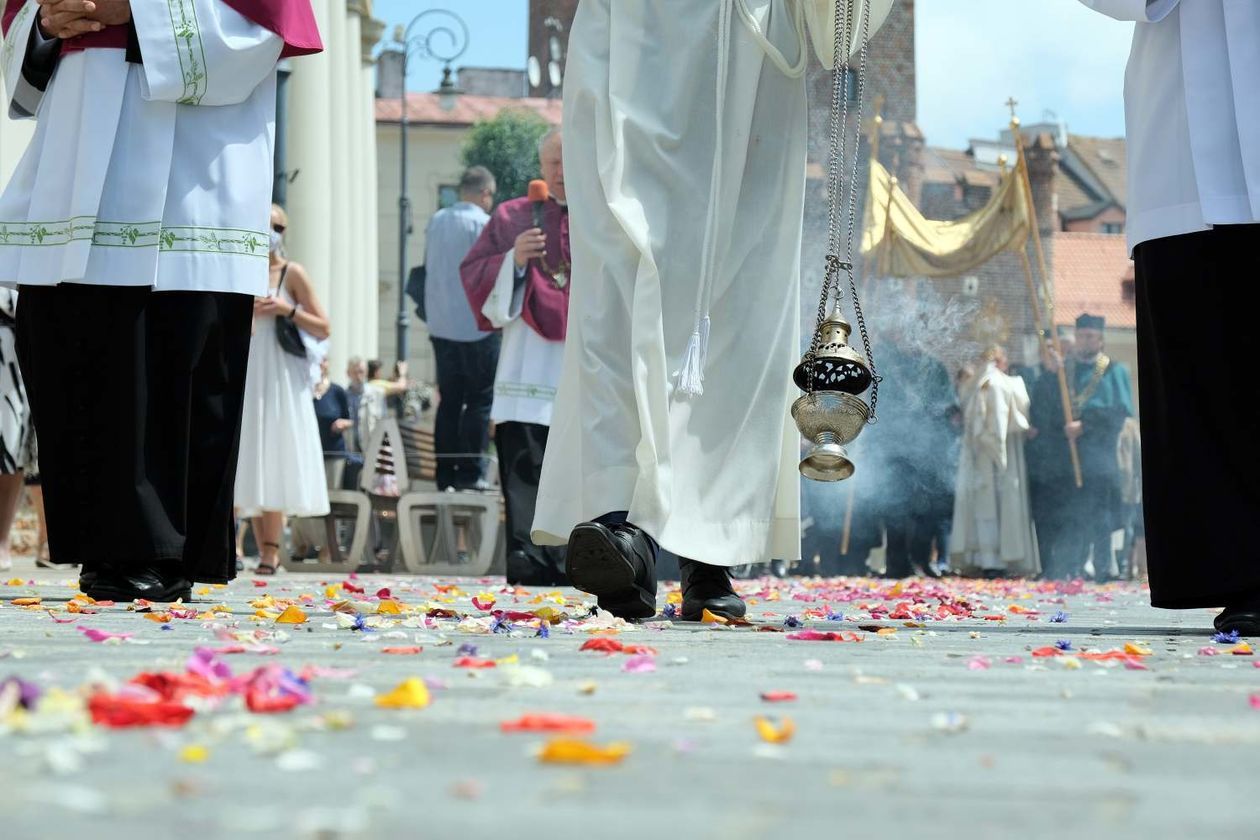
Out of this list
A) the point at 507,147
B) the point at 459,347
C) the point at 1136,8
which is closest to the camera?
the point at 1136,8

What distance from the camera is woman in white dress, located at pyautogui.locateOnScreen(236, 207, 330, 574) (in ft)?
34.3

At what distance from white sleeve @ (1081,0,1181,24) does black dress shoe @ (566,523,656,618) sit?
1.82 meters

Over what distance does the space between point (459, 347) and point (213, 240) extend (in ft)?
25.6

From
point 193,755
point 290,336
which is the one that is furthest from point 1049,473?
point 193,755

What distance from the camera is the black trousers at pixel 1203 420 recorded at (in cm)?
488

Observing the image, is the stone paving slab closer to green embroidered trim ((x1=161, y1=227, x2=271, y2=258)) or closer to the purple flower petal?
the purple flower petal

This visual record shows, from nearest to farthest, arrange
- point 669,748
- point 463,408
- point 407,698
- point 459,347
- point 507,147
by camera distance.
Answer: point 669,748
point 407,698
point 463,408
point 459,347
point 507,147

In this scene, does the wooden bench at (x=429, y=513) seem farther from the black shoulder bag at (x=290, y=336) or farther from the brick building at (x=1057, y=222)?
the brick building at (x=1057, y=222)

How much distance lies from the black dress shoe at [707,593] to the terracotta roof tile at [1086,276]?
44869mm

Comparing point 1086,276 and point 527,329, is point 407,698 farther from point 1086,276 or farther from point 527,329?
point 1086,276

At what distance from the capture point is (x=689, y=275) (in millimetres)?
5148

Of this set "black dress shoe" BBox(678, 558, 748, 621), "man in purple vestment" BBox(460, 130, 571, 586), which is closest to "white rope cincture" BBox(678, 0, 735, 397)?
"black dress shoe" BBox(678, 558, 748, 621)

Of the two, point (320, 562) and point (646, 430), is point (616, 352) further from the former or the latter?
point (320, 562)

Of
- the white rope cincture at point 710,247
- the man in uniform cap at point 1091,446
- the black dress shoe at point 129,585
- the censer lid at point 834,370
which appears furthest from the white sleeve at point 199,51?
the man in uniform cap at point 1091,446
